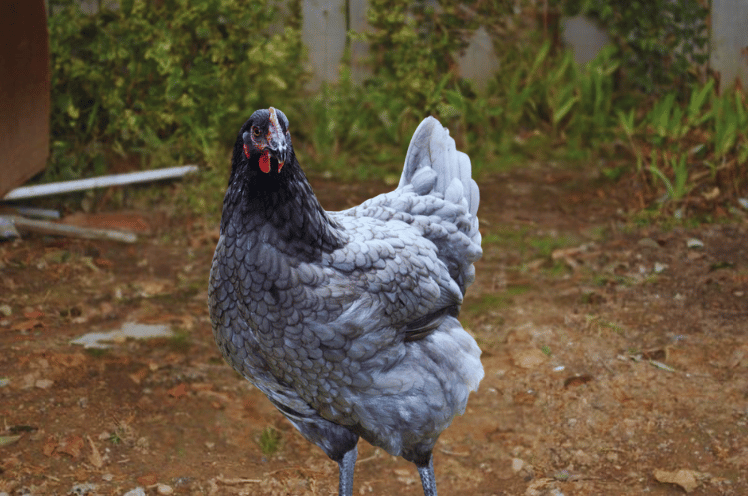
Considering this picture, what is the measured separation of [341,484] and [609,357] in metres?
1.87

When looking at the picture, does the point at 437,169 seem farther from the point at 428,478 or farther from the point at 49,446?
the point at 49,446

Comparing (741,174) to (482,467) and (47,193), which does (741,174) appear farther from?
(47,193)

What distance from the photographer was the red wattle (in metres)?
2.29

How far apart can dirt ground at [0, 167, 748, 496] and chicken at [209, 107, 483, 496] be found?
76 cm

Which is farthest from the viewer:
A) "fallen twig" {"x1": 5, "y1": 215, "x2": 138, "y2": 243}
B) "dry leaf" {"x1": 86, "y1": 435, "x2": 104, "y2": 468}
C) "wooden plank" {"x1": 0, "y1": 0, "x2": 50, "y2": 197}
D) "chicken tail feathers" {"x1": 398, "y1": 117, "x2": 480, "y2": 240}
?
"fallen twig" {"x1": 5, "y1": 215, "x2": 138, "y2": 243}

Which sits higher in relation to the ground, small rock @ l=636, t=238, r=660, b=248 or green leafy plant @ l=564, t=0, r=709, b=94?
green leafy plant @ l=564, t=0, r=709, b=94

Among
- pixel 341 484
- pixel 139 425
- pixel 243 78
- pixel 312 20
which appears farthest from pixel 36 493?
pixel 312 20

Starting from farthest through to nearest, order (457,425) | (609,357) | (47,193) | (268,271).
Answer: (47,193), (609,357), (457,425), (268,271)

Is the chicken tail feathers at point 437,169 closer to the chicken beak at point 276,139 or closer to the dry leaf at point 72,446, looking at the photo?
the chicken beak at point 276,139

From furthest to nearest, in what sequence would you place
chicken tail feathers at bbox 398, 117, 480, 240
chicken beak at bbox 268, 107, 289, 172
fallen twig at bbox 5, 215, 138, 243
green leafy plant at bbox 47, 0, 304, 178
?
green leafy plant at bbox 47, 0, 304, 178 → fallen twig at bbox 5, 215, 138, 243 → chicken tail feathers at bbox 398, 117, 480, 240 → chicken beak at bbox 268, 107, 289, 172

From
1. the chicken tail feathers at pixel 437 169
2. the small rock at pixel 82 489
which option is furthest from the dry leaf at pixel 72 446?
the chicken tail feathers at pixel 437 169

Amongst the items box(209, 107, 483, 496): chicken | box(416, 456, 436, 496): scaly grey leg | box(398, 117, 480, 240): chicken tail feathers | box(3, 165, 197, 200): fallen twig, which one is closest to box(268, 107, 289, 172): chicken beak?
box(209, 107, 483, 496): chicken

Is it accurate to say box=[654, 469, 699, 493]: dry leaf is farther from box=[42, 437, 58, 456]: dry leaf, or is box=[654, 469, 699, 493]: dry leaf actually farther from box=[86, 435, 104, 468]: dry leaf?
box=[42, 437, 58, 456]: dry leaf

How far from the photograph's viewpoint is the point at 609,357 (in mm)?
4305
